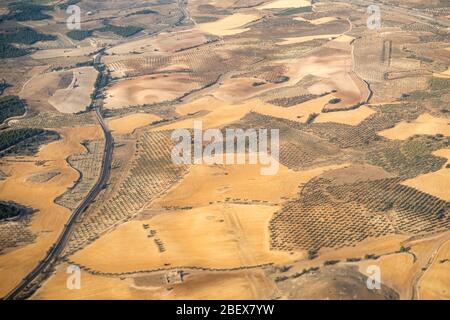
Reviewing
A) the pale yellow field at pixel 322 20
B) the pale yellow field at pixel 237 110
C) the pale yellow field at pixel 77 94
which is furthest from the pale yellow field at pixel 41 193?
the pale yellow field at pixel 322 20

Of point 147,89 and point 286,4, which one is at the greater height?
point 286,4

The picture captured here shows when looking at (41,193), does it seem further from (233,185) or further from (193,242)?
(193,242)

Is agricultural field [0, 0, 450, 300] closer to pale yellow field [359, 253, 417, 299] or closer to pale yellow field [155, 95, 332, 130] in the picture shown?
pale yellow field [359, 253, 417, 299]

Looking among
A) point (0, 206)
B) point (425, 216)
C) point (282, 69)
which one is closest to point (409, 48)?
point (282, 69)

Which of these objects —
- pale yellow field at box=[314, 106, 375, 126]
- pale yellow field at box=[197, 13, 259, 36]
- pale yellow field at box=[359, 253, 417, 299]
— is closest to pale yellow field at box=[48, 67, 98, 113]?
pale yellow field at box=[197, 13, 259, 36]

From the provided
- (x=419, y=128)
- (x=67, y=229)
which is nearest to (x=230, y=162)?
(x=67, y=229)

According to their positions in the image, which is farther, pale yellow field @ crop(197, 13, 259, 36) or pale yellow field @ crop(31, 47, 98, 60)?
pale yellow field @ crop(197, 13, 259, 36)

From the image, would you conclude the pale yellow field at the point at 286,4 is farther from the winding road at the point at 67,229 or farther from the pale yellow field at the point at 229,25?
the winding road at the point at 67,229
